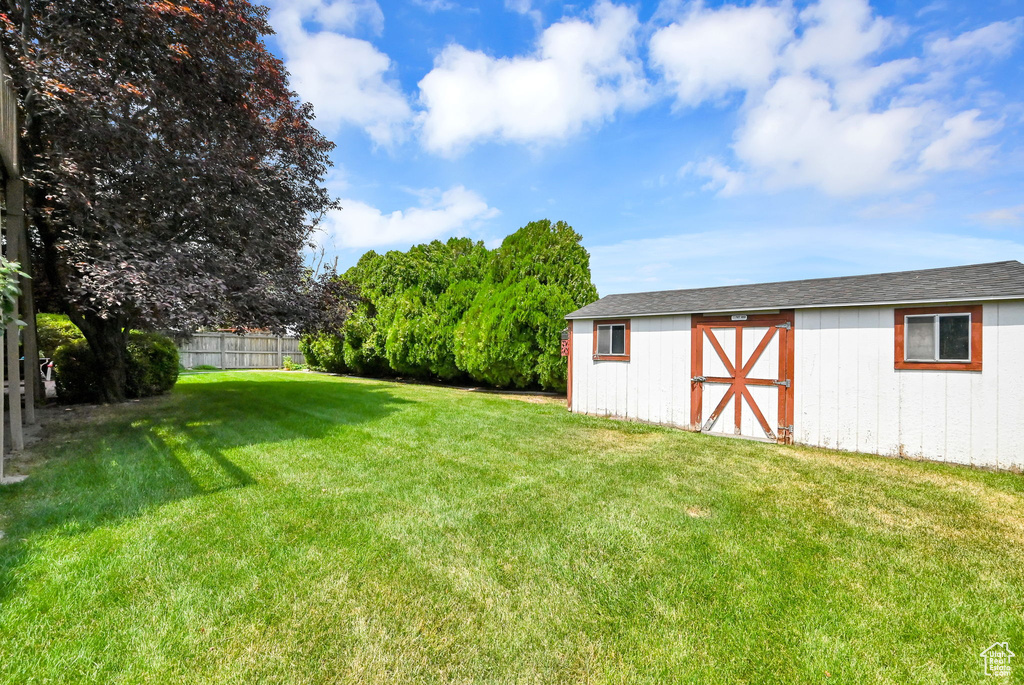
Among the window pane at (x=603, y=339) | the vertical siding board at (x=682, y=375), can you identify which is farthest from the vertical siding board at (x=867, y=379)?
the window pane at (x=603, y=339)

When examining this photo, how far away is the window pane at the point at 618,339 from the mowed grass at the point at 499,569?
3525 mm

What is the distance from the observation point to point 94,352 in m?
8.89

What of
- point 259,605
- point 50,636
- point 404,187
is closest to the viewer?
point 50,636

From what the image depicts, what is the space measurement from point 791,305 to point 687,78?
4664mm

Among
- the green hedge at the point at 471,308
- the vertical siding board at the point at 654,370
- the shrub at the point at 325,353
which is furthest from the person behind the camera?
the shrub at the point at 325,353

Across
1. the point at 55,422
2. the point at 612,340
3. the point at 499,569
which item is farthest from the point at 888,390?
the point at 55,422

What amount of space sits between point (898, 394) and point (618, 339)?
14.4 ft

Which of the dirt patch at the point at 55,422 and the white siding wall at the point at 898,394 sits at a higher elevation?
the white siding wall at the point at 898,394

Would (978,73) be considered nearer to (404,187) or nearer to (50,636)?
(50,636)

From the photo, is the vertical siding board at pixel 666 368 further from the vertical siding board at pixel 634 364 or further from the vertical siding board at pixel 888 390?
the vertical siding board at pixel 888 390

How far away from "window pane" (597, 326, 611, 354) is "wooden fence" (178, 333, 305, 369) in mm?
16818

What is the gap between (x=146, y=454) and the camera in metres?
5.36

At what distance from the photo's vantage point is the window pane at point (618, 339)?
869cm

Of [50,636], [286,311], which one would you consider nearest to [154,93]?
[286,311]
